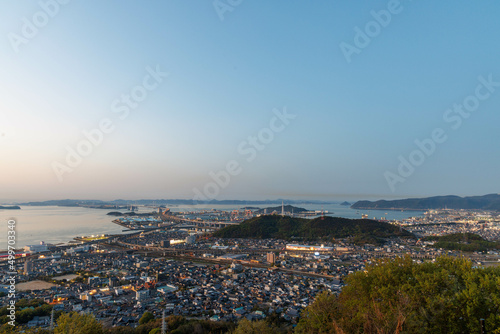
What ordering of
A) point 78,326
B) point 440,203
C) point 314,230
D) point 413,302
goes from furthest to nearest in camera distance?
point 440,203 → point 314,230 → point 78,326 → point 413,302

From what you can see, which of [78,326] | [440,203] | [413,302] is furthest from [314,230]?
[440,203]

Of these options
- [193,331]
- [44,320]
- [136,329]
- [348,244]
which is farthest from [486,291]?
[348,244]

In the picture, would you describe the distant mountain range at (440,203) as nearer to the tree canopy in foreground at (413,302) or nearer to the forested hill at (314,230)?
the forested hill at (314,230)

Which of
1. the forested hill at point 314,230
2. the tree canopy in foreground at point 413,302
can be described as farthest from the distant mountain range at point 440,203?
the tree canopy in foreground at point 413,302

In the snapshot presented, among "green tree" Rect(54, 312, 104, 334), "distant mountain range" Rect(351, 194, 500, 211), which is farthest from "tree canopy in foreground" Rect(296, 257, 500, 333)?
"distant mountain range" Rect(351, 194, 500, 211)

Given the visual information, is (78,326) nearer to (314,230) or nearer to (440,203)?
(314,230)

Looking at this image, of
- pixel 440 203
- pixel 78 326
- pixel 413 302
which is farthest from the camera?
pixel 440 203

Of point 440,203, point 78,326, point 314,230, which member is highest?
point 78,326
